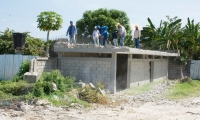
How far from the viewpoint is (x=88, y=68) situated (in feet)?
52.8

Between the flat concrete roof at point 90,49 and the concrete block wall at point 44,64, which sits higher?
the flat concrete roof at point 90,49

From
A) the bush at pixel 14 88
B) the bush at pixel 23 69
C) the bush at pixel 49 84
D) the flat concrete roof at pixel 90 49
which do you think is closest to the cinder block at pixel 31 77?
the bush at pixel 49 84

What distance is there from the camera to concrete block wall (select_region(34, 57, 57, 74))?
1469 cm

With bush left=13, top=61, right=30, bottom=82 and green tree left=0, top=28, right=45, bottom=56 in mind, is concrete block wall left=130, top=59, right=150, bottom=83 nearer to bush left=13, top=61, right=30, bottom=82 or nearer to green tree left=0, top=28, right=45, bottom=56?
green tree left=0, top=28, right=45, bottom=56

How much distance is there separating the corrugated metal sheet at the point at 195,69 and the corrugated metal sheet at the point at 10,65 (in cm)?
1884

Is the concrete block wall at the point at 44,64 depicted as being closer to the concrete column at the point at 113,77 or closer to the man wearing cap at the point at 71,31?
the man wearing cap at the point at 71,31

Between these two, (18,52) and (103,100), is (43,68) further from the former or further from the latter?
(103,100)

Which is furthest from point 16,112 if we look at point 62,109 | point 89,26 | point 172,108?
point 89,26

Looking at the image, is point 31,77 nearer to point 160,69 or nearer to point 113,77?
point 113,77

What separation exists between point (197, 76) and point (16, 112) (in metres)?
22.3

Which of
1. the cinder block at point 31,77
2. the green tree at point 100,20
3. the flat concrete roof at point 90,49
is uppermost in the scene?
the green tree at point 100,20

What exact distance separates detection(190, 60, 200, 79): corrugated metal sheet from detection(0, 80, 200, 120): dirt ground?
616 inches

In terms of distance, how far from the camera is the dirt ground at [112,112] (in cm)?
987

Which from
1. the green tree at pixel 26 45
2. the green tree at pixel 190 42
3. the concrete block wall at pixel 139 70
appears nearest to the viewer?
the green tree at pixel 26 45
